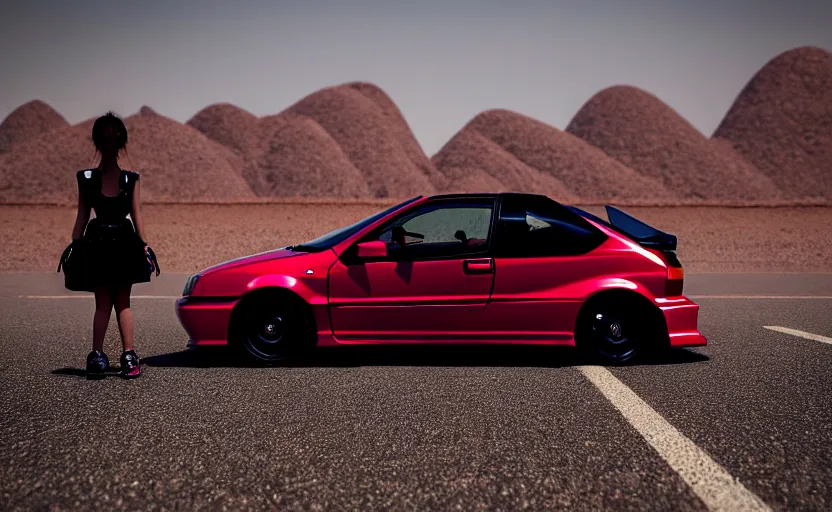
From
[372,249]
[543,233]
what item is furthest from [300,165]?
[372,249]

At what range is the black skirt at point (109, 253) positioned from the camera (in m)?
5.61

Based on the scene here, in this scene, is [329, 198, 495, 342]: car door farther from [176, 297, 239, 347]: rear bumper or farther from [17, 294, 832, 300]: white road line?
[17, 294, 832, 300]: white road line

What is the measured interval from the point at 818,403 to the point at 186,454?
3883 mm

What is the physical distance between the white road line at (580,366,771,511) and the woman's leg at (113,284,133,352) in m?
3.50

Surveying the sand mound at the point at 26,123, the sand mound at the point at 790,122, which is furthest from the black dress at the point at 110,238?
the sand mound at the point at 26,123

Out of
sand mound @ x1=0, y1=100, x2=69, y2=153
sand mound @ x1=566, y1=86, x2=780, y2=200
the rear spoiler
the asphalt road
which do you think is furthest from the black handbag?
sand mound @ x1=0, y1=100, x2=69, y2=153

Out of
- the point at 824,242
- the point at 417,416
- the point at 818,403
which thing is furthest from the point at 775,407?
the point at 824,242

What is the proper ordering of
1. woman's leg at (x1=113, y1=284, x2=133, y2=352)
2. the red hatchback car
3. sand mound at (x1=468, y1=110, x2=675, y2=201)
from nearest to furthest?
woman's leg at (x1=113, y1=284, x2=133, y2=352) → the red hatchback car → sand mound at (x1=468, y1=110, x2=675, y2=201)

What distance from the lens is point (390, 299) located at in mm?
6391

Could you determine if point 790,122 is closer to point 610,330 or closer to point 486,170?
point 486,170

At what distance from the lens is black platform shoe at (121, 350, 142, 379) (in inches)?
227

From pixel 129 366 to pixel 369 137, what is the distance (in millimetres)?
120420

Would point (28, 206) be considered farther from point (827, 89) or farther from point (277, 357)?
point (827, 89)

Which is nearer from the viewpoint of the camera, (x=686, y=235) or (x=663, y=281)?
(x=663, y=281)
